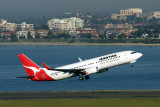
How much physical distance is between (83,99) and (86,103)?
5.15m

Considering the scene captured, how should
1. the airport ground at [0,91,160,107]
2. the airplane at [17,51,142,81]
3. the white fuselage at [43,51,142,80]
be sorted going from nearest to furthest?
the airport ground at [0,91,160,107] < the white fuselage at [43,51,142,80] < the airplane at [17,51,142,81]

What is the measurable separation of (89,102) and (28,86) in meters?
55.6

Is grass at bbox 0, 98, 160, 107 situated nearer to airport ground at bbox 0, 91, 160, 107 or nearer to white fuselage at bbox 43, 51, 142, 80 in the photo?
airport ground at bbox 0, 91, 160, 107

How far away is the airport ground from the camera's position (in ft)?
275

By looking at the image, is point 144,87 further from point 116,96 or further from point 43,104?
point 43,104

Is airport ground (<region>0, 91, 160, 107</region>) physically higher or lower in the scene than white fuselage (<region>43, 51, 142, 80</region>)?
lower

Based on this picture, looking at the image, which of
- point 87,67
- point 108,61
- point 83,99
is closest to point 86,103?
point 83,99

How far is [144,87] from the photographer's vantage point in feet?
439

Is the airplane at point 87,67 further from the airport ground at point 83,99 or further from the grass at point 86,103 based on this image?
the grass at point 86,103

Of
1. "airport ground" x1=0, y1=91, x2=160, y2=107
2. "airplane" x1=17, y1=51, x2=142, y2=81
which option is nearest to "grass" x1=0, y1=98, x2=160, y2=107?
"airport ground" x1=0, y1=91, x2=160, y2=107

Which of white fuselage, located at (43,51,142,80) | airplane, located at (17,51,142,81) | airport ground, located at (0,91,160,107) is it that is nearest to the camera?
airport ground, located at (0,91,160,107)

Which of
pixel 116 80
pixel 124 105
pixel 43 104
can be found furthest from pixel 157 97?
pixel 116 80

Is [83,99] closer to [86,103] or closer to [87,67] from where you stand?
[86,103]

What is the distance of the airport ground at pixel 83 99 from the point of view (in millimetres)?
83688
